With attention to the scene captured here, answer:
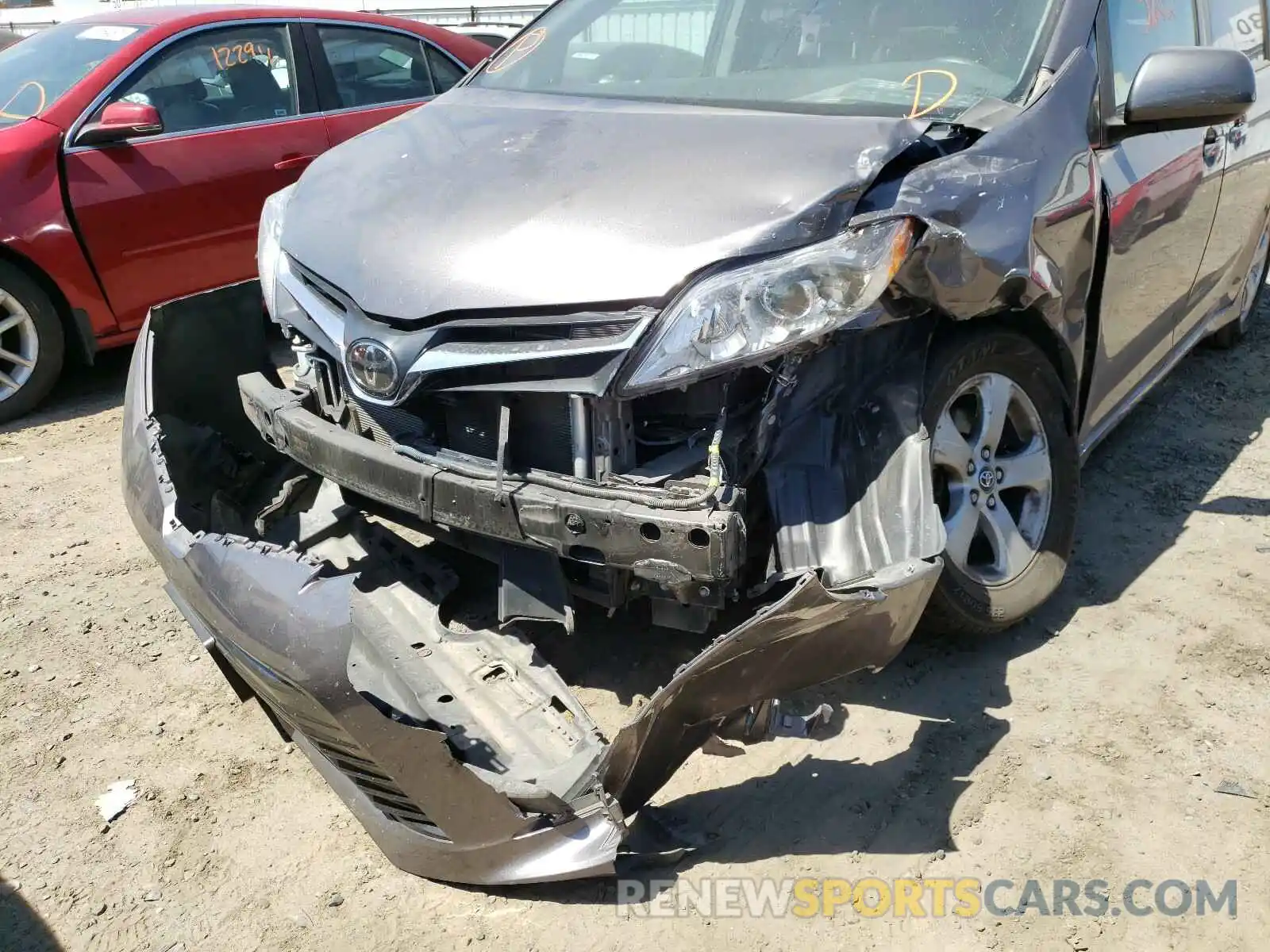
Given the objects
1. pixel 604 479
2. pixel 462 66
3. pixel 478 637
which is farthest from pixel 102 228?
pixel 604 479

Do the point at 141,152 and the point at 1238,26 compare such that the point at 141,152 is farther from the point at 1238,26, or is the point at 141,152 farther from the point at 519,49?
the point at 1238,26

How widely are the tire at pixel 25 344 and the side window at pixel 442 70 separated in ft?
7.93

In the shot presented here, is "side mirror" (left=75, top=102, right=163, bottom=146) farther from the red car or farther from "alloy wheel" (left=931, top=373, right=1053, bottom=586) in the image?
"alloy wheel" (left=931, top=373, right=1053, bottom=586)

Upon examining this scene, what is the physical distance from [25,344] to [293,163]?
4.98 feet

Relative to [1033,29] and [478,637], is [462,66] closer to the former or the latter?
[1033,29]

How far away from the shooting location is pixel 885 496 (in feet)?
7.49

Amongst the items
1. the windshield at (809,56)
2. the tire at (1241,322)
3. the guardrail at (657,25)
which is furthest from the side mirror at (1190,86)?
the tire at (1241,322)

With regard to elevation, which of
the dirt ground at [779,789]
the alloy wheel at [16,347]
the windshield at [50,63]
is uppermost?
the windshield at [50,63]

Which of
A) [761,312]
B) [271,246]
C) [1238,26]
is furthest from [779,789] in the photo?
[1238,26]

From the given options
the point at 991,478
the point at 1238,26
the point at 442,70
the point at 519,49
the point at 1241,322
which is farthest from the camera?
the point at 442,70

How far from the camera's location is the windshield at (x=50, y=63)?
192 inches

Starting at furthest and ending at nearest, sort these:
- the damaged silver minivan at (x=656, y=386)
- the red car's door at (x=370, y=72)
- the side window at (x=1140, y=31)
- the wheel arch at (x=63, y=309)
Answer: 1. the red car's door at (x=370, y=72)
2. the wheel arch at (x=63, y=309)
3. the side window at (x=1140, y=31)
4. the damaged silver minivan at (x=656, y=386)

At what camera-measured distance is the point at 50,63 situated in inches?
203

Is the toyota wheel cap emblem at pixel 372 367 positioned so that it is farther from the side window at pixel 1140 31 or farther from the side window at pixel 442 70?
the side window at pixel 442 70
